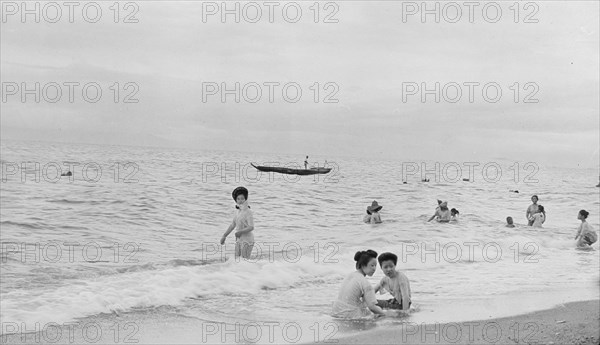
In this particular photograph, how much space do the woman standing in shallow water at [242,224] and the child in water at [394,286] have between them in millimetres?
3668

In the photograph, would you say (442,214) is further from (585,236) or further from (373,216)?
(585,236)

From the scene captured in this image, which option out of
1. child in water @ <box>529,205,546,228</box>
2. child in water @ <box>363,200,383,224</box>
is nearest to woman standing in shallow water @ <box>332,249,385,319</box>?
child in water @ <box>363,200,383,224</box>

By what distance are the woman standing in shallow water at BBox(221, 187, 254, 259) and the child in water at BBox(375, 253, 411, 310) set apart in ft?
12.0

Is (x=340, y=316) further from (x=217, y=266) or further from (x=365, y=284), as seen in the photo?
(x=217, y=266)

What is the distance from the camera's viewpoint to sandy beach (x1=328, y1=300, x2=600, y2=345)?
6.21 meters

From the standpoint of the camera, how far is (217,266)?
11.4 metres

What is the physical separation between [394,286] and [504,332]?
6.20ft

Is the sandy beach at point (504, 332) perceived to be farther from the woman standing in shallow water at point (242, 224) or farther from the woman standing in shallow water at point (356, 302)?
Answer: the woman standing in shallow water at point (242, 224)

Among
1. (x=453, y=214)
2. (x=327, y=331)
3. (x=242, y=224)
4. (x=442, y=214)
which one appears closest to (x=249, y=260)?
(x=242, y=224)

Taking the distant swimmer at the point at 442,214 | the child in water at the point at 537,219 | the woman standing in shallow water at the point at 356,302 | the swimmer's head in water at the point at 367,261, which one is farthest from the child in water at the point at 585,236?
the woman standing in shallow water at the point at 356,302

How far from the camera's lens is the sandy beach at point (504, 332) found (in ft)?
20.4

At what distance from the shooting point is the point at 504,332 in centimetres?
667

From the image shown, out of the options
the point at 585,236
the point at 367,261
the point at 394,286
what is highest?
the point at 367,261

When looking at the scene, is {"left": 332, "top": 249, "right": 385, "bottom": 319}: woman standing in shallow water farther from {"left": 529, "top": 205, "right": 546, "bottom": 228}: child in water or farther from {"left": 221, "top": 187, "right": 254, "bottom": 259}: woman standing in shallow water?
{"left": 529, "top": 205, "right": 546, "bottom": 228}: child in water
